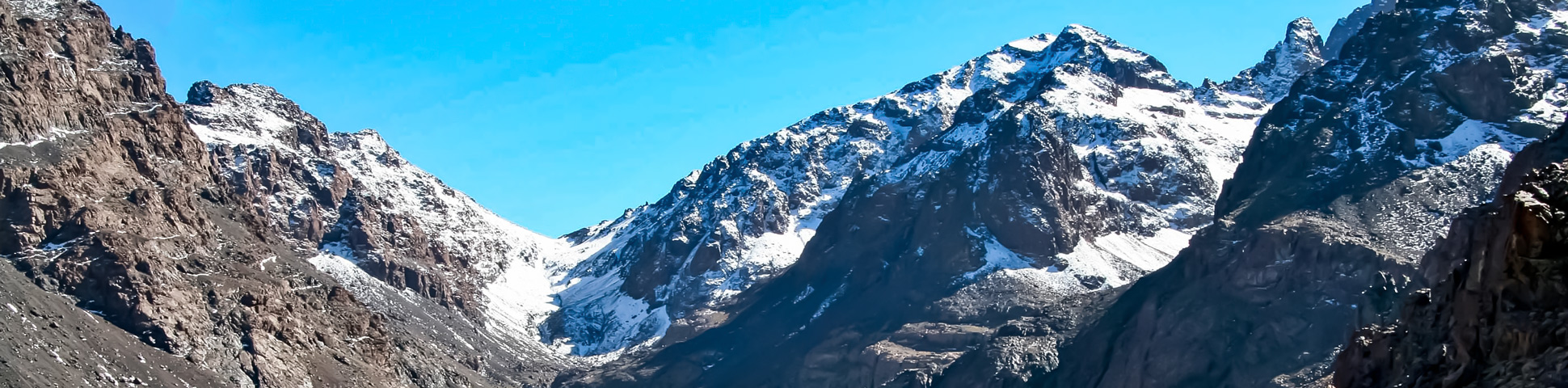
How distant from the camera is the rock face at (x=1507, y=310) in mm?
45562

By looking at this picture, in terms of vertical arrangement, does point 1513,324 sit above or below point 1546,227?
below

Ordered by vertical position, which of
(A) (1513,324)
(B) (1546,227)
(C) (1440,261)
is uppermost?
(B) (1546,227)

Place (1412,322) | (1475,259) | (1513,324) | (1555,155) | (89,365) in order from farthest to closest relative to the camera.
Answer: (89,365)
(1555,155)
(1412,322)
(1475,259)
(1513,324)

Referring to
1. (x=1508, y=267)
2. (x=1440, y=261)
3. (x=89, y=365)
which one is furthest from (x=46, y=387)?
(x=1508, y=267)

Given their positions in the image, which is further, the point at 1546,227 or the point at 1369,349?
the point at 1369,349

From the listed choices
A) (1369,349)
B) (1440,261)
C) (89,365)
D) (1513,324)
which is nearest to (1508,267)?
(1513,324)

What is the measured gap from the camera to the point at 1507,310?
4834cm

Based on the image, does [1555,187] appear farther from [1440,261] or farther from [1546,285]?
[1440,261]

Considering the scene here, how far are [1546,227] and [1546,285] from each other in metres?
1.80

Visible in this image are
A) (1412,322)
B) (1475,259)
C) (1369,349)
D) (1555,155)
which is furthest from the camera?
(1555,155)

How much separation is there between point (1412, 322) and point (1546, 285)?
1518 centimetres

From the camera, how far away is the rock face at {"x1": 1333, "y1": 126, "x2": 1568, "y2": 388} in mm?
45562

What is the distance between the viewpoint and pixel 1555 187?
4750 cm

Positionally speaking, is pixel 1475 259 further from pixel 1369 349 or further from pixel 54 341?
pixel 54 341
